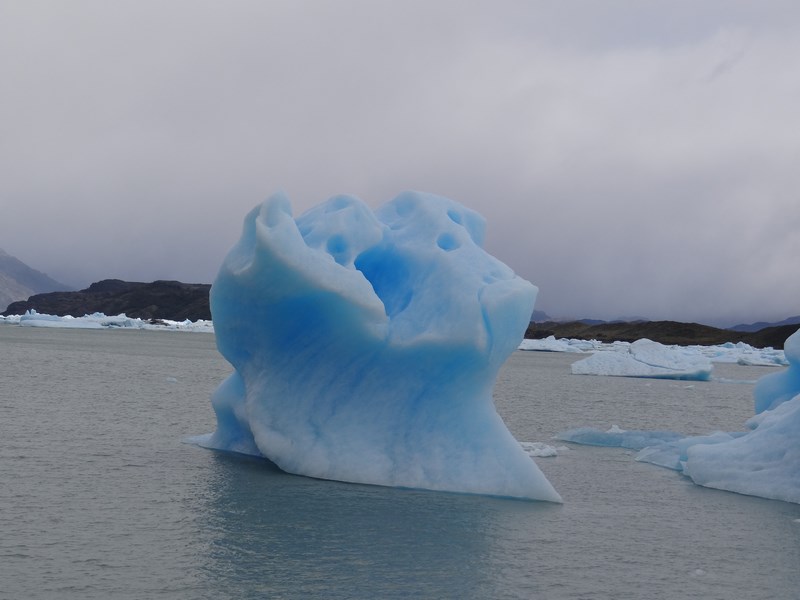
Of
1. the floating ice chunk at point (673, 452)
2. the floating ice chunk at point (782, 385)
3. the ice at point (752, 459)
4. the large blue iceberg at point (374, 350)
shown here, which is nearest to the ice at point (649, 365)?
the floating ice chunk at point (782, 385)

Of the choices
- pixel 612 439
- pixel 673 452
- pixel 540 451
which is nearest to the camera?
pixel 540 451

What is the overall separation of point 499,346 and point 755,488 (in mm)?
4076

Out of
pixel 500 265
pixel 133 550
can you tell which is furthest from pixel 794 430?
pixel 133 550

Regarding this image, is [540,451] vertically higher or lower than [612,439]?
lower

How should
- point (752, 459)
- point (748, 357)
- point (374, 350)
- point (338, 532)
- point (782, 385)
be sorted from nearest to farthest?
point (338, 532) → point (374, 350) → point (752, 459) → point (782, 385) → point (748, 357)

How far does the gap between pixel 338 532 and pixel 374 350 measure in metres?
2.96

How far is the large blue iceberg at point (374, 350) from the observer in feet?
36.2

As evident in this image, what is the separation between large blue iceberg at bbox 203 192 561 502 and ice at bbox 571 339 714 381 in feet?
95.8

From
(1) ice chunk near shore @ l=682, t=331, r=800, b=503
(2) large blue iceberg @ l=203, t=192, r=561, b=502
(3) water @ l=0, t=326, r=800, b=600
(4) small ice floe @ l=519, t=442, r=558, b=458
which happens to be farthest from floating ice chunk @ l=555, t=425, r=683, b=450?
(2) large blue iceberg @ l=203, t=192, r=561, b=502

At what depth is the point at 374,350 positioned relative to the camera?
1134 cm

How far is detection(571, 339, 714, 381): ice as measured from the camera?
39.2m

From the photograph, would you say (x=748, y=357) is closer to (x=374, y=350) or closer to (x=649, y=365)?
(x=649, y=365)

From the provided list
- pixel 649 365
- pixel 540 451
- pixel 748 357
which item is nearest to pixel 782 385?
pixel 540 451

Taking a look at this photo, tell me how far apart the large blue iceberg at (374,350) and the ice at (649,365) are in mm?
29209
